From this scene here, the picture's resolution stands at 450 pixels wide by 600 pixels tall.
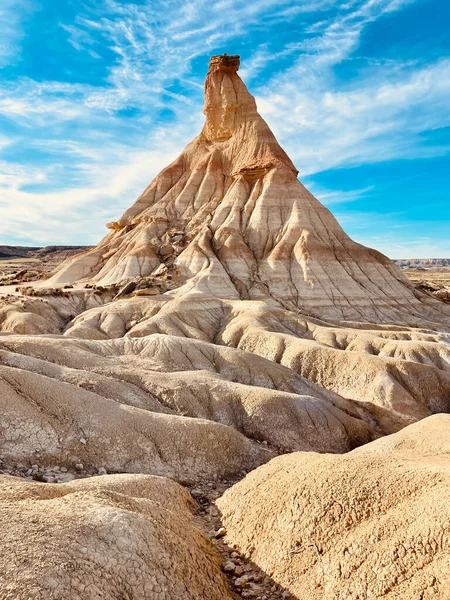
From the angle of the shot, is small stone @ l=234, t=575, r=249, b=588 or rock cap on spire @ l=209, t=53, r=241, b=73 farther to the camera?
rock cap on spire @ l=209, t=53, r=241, b=73

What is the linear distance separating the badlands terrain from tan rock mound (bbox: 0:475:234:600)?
3cm

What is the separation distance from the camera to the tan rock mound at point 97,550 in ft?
20.7

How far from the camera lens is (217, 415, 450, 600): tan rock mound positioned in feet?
24.5

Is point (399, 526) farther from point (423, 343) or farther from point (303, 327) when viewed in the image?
point (303, 327)

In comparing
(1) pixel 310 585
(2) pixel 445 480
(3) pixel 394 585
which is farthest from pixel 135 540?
(2) pixel 445 480

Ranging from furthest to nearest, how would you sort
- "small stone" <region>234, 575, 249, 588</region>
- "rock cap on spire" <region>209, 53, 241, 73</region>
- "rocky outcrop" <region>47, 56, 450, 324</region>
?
"rock cap on spire" <region>209, 53, 241, 73</region>, "rocky outcrop" <region>47, 56, 450, 324</region>, "small stone" <region>234, 575, 249, 588</region>

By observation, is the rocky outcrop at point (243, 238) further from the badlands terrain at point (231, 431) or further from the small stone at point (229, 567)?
the small stone at point (229, 567)

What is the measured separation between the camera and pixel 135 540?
770cm

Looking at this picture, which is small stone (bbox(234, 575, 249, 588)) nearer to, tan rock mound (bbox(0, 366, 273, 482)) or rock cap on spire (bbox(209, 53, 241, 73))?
tan rock mound (bbox(0, 366, 273, 482))

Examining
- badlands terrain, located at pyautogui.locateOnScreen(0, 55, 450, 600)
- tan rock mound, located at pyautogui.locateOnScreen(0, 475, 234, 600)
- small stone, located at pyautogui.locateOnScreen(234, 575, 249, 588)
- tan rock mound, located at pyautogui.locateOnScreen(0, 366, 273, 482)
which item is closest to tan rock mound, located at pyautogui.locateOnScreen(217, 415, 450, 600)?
badlands terrain, located at pyautogui.locateOnScreen(0, 55, 450, 600)

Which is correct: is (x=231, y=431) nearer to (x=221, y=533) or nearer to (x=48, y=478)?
(x=221, y=533)

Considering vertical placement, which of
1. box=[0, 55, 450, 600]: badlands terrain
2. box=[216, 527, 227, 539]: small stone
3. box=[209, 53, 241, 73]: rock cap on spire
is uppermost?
box=[209, 53, 241, 73]: rock cap on spire

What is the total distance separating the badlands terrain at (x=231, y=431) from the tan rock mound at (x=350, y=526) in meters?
0.03

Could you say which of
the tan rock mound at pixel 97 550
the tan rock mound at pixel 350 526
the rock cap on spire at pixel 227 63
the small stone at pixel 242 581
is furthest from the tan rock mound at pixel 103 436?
the rock cap on spire at pixel 227 63
